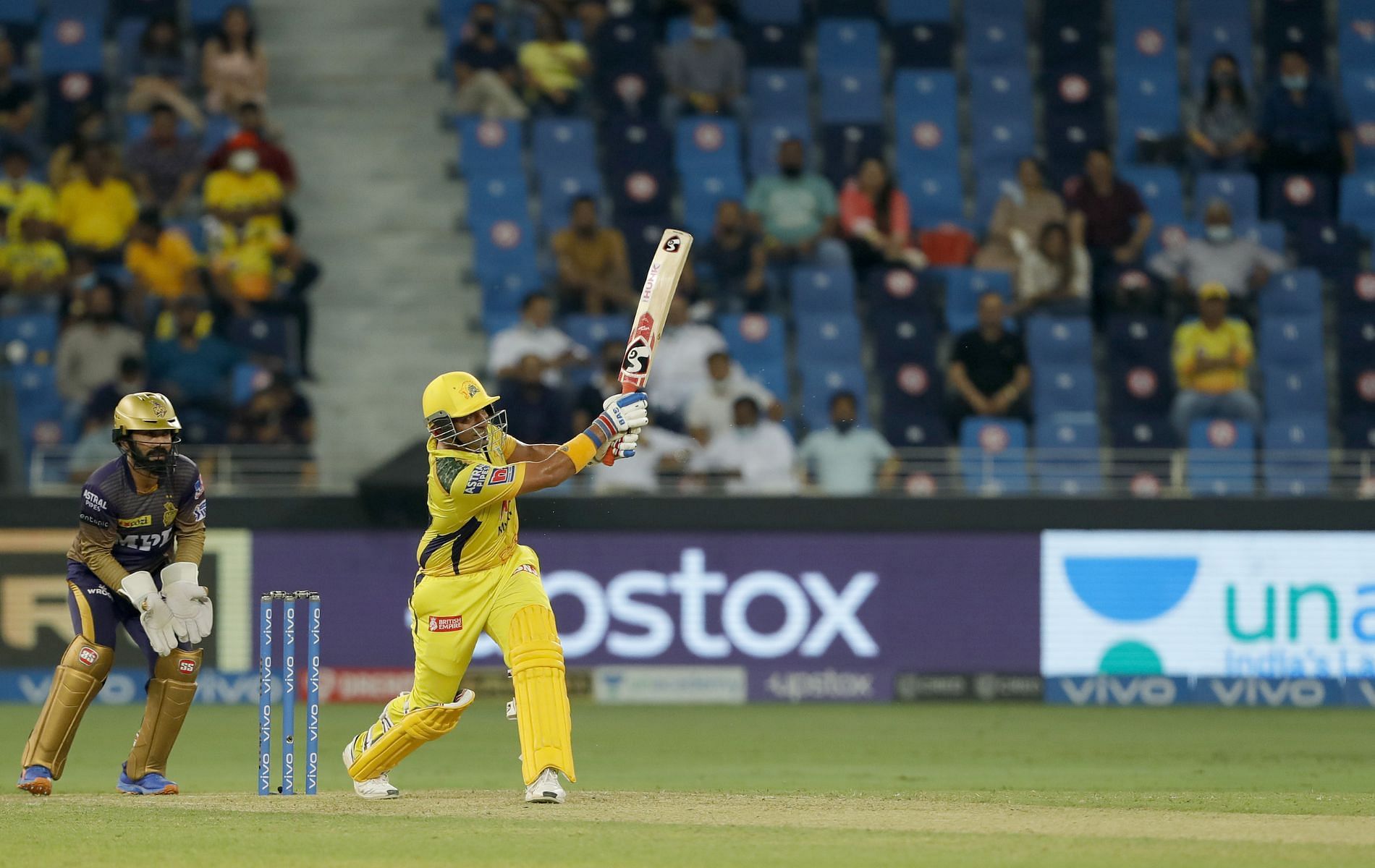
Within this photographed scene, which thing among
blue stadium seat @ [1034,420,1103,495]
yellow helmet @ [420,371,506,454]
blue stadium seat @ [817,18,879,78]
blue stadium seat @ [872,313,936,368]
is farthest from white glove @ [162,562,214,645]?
blue stadium seat @ [817,18,879,78]

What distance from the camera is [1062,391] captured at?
1705 cm

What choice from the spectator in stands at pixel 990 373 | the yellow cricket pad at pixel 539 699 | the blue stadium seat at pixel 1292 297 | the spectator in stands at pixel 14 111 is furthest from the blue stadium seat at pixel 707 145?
the yellow cricket pad at pixel 539 699

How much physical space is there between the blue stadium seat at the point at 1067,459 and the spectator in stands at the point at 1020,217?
5.28 feet

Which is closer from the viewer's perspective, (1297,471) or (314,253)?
(1297,471)

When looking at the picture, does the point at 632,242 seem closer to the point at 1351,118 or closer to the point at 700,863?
the point at 1351,118

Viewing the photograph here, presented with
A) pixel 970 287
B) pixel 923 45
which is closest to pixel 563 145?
pixel 923 45

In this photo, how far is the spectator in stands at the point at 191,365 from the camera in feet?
53.6

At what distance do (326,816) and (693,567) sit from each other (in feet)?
23.4

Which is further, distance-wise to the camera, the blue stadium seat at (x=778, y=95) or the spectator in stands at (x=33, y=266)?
the blue stadium seat at (x=778, y=95)

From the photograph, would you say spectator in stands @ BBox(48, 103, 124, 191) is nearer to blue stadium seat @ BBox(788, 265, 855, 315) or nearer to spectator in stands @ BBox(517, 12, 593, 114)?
spectator in stands @ BBox(517, 12, 593, 114)

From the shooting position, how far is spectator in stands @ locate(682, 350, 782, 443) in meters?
16.0

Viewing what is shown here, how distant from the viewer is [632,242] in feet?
58.4

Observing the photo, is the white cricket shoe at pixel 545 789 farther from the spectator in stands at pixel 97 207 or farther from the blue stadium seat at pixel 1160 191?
the blue stadium seat at pixel 1160 191

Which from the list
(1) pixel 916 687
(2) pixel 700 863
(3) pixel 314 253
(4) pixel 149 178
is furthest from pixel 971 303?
(2) pixel 700 863
